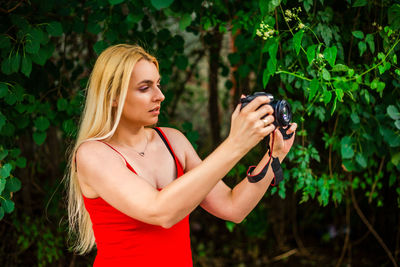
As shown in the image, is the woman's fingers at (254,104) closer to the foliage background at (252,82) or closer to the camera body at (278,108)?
the camera body at (278,108)

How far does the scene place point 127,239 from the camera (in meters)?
1.54

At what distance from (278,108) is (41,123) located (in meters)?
1.50

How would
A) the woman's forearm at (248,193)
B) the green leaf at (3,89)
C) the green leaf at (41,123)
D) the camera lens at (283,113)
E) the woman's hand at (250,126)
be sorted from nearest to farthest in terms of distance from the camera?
the woman's hand at (250,126) < the camera lens at (283,113) < the woman's forearm at (248,193) < the green leaf at (3,89) < the green leaf at (41,123)

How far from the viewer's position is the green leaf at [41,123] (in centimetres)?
231

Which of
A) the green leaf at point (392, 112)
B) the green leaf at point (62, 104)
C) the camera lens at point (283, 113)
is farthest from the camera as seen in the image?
the green leaf at point (62, 104)

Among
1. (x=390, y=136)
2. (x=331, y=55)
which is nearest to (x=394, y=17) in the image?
(x=331, y=55)

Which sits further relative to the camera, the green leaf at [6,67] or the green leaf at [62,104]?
the green leaf at [62,104]

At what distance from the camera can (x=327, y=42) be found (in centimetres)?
184

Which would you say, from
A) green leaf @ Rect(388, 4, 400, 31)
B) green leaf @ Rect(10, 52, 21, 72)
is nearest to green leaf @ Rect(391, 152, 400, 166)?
green leaf @ Rect(388, 4, 400, 31)

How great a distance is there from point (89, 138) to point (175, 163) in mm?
373

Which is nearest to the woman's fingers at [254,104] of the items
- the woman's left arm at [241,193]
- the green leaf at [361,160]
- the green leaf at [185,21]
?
the woman's left arm at [241,193]

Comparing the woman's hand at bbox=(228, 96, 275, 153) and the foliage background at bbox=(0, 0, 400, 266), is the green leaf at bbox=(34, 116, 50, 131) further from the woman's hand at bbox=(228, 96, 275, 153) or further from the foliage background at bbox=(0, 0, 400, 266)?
the woman's hand at bbox=(228, 96, 275, 153)

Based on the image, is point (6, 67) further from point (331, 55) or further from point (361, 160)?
point (361, 160)

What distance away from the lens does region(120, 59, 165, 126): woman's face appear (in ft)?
5.10
